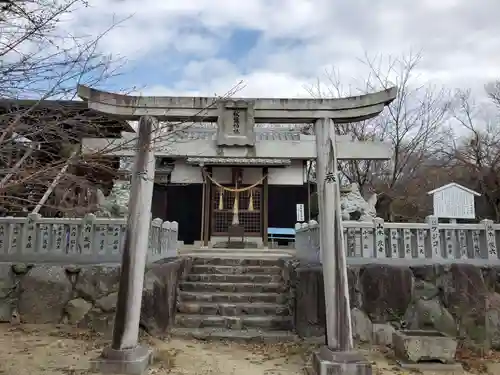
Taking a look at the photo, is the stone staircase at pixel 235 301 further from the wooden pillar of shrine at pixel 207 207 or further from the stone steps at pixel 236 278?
the wooden pillar of shrine at pixel 207 207

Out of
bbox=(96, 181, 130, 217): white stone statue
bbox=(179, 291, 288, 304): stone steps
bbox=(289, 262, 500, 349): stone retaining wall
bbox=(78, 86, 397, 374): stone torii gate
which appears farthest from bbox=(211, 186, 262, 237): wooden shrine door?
bbox=(78, 86, 397, 374): stone torii gate

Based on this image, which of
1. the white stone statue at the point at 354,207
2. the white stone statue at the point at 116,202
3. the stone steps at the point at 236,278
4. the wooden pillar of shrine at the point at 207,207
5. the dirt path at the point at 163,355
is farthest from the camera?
the wooden pillar of shrine at the point at 207,207

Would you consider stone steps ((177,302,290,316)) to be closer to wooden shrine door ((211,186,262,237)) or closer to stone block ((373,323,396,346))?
stone block ((373,323,396,346))

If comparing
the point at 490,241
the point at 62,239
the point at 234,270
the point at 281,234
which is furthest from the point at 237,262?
the point at 281,234

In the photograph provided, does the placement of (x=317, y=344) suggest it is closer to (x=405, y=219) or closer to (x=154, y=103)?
(x=154, y=103)

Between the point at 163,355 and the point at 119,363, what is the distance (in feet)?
3.78

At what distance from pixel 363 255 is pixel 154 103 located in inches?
199

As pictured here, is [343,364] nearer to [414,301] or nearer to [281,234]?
[414,301]

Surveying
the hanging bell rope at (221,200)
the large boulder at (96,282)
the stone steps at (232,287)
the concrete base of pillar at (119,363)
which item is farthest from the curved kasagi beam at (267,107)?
the hanging bell rope at (221,200)

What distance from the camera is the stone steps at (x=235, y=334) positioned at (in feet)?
24.7

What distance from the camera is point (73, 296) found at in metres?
7.80

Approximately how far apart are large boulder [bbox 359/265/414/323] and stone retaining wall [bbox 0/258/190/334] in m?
4.01

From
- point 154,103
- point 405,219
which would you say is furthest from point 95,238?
point 405,219

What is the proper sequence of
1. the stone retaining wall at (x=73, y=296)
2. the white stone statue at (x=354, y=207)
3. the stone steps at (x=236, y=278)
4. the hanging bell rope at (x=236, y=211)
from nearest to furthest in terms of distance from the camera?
the stone retaining wall at (x=73, y=296), the stone steps at (x=236, y=278), the white stone statue at (x=354, y=207), the hanging bell rope at (x=236, y=211)
